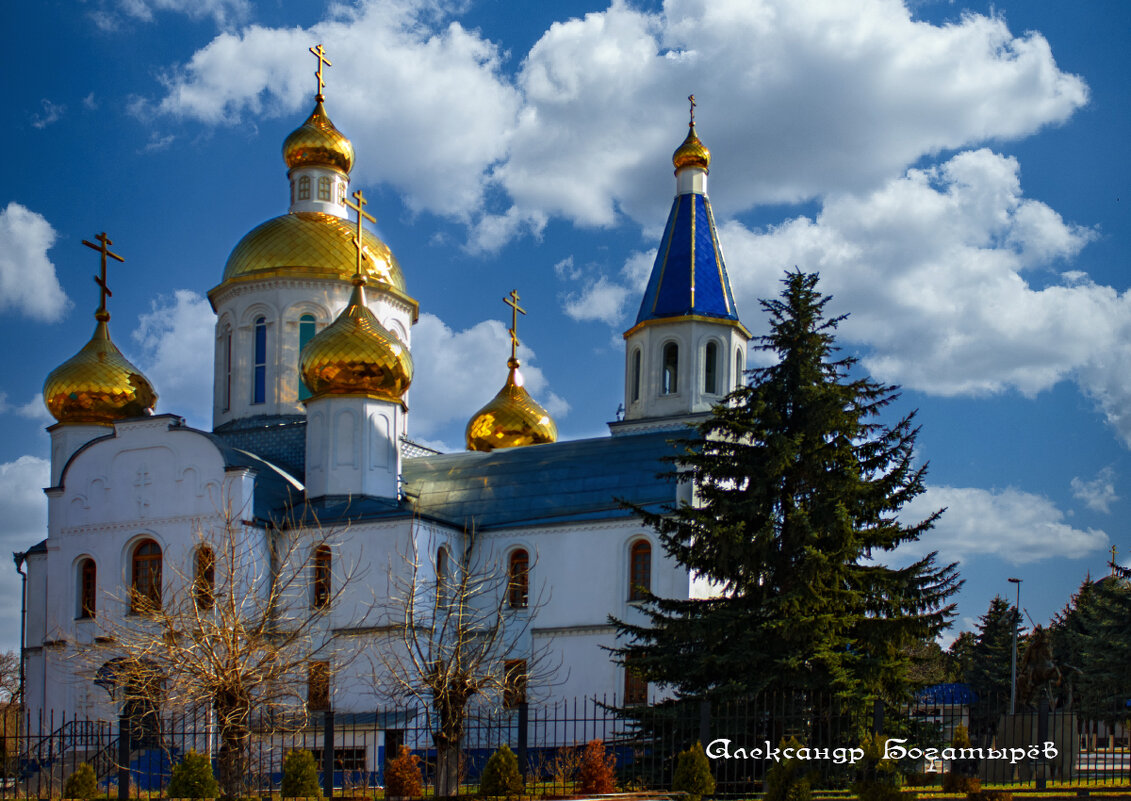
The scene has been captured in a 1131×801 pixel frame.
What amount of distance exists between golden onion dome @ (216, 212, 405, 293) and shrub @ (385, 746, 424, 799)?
1469cm

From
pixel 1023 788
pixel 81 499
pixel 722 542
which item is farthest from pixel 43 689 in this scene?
pixel 1023 788

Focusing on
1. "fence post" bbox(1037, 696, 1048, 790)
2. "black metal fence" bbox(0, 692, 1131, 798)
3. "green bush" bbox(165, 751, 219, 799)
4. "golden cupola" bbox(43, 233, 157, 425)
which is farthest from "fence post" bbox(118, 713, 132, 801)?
"golden cupola" bbox(43, 233, 157, 425)

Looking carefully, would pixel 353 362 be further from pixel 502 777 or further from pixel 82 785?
pixel 502 777

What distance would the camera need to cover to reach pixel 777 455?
624 inches

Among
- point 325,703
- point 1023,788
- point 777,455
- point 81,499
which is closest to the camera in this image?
point 1023,788

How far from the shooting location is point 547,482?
24.3m

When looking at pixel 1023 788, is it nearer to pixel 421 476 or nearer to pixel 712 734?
pixel 712 734

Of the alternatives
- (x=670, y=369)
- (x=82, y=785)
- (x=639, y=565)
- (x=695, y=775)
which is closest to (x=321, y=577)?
(x=639, y=565)

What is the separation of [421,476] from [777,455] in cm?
1156

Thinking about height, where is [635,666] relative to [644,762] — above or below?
Answer: above

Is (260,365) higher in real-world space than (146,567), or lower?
higher

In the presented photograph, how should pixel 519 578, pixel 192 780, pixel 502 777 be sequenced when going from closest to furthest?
pixel 502 777 < pixel 192 780 < pixel 519 578

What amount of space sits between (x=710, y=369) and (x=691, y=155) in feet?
16.3

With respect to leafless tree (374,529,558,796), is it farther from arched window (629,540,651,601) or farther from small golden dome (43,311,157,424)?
small golden dome (43,311,157,424)
